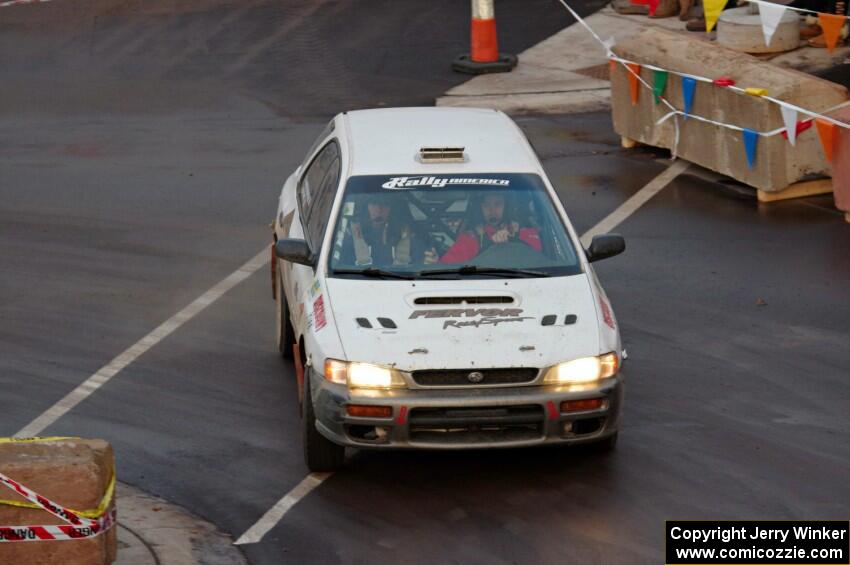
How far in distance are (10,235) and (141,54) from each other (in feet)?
28.4

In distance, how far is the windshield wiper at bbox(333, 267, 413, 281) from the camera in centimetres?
927

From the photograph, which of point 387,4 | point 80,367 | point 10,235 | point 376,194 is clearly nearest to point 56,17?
point 387,4

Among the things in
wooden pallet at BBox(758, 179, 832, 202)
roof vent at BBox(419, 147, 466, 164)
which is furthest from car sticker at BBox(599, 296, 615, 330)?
wooden pallet at BBox(758, 179, 832, 202)

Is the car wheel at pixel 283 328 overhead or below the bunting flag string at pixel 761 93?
below

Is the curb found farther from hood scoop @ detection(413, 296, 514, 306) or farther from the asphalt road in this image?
hood scoop @ detection(413, 296, 514, 306)

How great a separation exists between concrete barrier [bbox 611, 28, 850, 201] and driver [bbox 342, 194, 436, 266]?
20.1 ft

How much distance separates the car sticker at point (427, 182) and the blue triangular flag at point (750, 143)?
5681 millimetres

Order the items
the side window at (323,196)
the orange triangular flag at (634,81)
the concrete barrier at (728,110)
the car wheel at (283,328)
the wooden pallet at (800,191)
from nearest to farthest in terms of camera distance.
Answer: the side window at (323,196)
the car wheel at (283,328)
the concrete barrier at (728,110)
the wooden pallet at (800,191)
the orange triangular flag at (634,81)

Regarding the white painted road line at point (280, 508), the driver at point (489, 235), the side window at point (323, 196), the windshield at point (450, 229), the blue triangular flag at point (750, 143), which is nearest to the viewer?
the white painted road line at point (280, 508)

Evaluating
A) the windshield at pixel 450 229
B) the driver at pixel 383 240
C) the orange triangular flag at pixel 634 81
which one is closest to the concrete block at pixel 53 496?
the windshield at pixel 450 229

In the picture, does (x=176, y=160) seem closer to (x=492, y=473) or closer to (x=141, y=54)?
(x=141, y=54)

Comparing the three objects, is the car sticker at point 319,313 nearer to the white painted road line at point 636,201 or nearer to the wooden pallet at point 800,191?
the white painted road line at point 636,201

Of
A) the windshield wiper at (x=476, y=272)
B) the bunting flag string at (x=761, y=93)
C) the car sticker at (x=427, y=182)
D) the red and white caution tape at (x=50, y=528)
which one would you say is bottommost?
the bunting flag string at (x=761, y=93)

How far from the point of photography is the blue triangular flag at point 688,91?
15.9 meters
